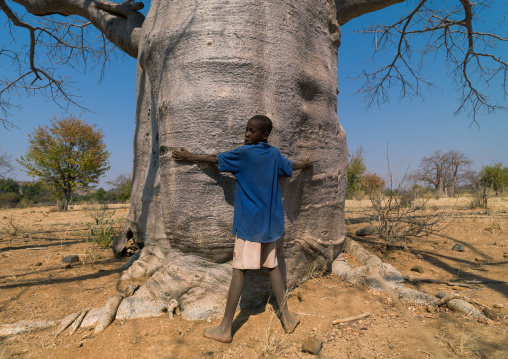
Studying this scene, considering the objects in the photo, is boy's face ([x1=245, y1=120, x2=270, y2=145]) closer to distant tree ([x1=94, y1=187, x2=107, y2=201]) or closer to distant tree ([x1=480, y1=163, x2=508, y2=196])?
distant tree ([x1=480, y1=163, x2=508, y2=196])

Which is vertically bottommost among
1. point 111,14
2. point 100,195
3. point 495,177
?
point 100,195

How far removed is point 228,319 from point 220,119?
1.44 meters

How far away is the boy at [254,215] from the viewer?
190 centimetres

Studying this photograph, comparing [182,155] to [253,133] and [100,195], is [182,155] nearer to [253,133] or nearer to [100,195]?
[253,133]

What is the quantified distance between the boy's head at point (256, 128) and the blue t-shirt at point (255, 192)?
0.05 m

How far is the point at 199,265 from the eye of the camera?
231cm

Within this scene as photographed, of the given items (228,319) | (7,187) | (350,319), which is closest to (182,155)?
(228,319)

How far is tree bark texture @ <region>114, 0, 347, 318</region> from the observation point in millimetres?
2236

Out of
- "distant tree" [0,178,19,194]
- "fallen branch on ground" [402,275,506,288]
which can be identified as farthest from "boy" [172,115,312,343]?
"distant tree" [0,178,19,194]

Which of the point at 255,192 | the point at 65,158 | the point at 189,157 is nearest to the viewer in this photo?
the point at 255,192

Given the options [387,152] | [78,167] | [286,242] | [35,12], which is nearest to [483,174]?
[387,152]

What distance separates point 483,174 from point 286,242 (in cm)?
2198

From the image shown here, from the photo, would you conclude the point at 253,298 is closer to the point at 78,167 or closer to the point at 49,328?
the point at 49,328

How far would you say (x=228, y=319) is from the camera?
6.13ft
